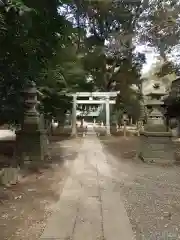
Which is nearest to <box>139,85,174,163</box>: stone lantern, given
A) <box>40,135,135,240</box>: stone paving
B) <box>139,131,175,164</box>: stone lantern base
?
<box>139,131,175,164</box>: stone lantern base

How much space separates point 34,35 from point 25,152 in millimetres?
4148

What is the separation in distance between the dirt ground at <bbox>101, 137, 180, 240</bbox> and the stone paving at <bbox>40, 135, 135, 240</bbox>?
156mm

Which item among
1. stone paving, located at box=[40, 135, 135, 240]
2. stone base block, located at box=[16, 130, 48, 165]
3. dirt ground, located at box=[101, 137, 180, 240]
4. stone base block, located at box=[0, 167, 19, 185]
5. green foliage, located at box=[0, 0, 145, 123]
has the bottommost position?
dirt ground, located at box=[101, 137, 180, 240]

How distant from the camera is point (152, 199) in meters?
5.23

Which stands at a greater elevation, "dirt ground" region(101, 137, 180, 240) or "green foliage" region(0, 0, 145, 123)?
"green foliage" region(0, 0, 145, 123)

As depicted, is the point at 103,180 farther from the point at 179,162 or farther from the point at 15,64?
the point at 179,162

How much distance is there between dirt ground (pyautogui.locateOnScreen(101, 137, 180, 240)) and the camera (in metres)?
3.76

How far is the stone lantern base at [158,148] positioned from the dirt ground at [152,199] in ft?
2.14

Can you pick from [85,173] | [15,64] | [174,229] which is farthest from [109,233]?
[85,173]

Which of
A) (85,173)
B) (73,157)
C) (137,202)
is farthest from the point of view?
(73,157)

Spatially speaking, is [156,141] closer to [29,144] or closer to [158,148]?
[158,148]

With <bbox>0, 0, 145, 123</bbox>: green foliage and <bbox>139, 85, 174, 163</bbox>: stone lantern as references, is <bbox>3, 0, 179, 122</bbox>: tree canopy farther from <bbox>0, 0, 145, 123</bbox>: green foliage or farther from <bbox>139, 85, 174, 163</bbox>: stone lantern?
<bbox>139, 85, 174, 163</bbox>: stone lantern

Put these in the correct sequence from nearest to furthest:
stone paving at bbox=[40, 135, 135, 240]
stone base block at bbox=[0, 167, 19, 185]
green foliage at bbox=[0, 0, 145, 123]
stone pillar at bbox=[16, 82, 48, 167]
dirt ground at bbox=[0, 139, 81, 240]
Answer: stone paving at bbox=[40, 135, 135, 240]
dirt ground at bbox=[0, 139, 81, 240]
green foliage at bbox=[0, 0, 145, 123]
stone base block at bbox=[0, 167, 19, 185]
stone pillar at bbox=[16, 82, 48, 167]

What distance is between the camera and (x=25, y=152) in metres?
8.88
